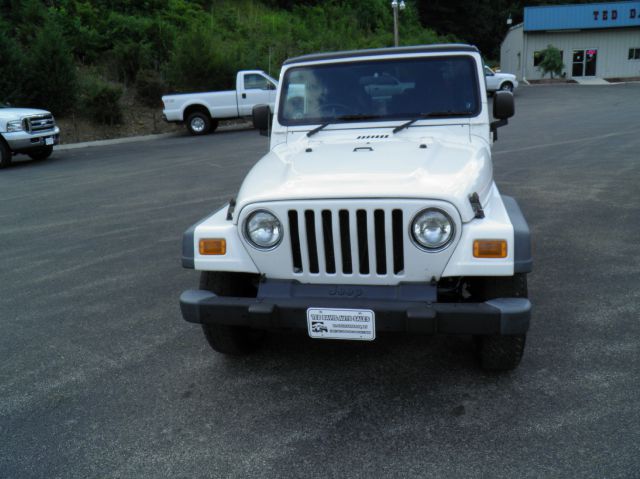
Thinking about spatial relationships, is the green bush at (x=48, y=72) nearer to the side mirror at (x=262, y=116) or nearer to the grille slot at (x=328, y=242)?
the side mirror at (x=262, y=116)

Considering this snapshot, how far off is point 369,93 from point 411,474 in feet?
9.64

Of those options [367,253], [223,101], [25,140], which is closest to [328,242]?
[367,253]

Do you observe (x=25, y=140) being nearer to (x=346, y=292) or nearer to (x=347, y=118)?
(x=347, y=118)

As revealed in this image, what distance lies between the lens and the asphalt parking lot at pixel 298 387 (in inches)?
114

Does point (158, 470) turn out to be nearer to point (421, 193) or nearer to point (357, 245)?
point (357, 245)

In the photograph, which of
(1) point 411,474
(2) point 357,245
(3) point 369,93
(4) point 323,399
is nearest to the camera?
(1) point 411,474

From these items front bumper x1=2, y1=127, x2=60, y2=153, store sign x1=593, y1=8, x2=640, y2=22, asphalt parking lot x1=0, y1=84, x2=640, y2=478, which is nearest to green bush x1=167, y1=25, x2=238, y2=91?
front bumper x1=2, y1=127, x2=60, y2=153

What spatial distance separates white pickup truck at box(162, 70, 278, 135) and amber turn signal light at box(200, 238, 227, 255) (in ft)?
56.4

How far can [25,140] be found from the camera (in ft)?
47.1

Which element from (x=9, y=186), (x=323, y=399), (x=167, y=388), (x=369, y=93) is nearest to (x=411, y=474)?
(x=323, y=399)

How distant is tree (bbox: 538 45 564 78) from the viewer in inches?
1732

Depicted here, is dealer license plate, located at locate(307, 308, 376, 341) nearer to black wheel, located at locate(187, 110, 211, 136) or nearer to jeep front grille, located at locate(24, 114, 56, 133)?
jeep front grille, located at locate(24, 114, 56, 133)

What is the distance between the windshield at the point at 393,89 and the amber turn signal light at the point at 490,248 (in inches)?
68.9

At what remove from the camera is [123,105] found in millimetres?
23141
